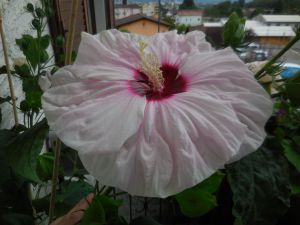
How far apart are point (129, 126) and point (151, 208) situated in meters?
0.88

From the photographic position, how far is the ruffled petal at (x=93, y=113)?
0.26m

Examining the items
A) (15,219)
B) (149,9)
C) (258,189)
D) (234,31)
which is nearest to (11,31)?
(149,9)

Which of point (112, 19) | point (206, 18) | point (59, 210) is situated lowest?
point (59, 210)

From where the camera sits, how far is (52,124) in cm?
28

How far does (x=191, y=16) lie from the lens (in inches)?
31.4

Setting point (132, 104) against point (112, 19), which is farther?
point (112, 19)

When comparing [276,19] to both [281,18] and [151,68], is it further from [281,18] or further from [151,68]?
[151,68]

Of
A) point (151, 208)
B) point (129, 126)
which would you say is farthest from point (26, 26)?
point (129, 126)

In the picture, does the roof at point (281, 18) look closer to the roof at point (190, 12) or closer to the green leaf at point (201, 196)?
the roof at point (190, 12)

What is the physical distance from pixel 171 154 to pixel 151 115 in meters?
0.04

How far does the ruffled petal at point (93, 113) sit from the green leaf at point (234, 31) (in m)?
0.19

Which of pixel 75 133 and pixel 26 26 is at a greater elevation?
pixel 75 133

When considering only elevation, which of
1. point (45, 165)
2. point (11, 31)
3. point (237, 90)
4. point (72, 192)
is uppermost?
point (237, 90)

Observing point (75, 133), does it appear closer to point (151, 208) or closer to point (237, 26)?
point (237, 26)
